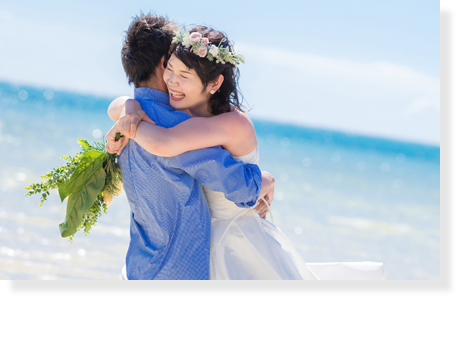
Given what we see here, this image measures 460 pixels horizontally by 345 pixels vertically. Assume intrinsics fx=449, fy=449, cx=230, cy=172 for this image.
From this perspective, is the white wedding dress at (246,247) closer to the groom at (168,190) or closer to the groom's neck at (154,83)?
the groom at (168,190)

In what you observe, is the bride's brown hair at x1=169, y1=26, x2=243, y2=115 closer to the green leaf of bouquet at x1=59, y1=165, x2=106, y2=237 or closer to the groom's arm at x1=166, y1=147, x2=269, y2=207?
the groom's arm at x1=166, y1=147, x2=269, y2=207

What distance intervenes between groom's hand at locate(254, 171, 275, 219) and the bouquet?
819mm

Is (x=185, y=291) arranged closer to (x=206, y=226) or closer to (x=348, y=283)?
(x=206, y=226)

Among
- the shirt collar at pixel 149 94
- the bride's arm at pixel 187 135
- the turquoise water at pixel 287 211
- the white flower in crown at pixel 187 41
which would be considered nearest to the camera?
the bride's arm at pixel 187 135

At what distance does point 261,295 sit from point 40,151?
392 inches

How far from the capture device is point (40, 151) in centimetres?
1082

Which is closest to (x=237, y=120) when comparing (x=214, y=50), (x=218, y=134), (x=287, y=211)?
(x=218, y=134)

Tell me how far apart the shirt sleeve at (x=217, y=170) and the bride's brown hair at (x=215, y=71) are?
33cm

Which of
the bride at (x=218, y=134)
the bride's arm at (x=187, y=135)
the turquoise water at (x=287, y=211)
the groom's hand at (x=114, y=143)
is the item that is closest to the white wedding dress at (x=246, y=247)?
the bride at (x=218, y=134)

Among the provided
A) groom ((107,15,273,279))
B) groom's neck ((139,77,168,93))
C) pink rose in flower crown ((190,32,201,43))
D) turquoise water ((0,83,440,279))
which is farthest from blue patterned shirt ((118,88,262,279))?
turquoise water ((0,83,440,279))

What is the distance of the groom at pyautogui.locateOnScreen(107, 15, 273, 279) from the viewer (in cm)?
221

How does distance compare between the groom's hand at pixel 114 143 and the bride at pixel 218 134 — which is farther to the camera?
the groom's hand at pixel 114 143

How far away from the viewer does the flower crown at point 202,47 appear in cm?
225

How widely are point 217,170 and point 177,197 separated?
0.25 meters
